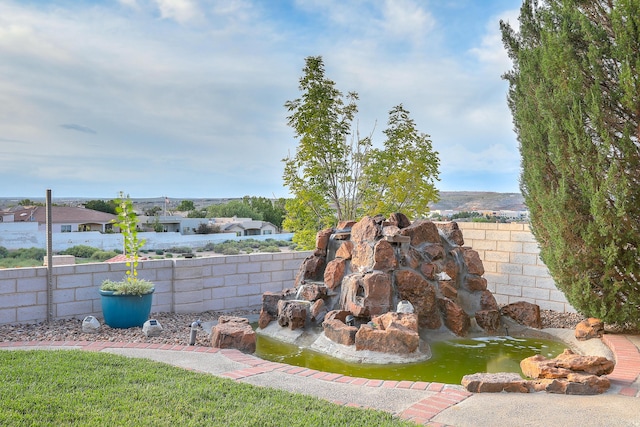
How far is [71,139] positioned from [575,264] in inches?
371

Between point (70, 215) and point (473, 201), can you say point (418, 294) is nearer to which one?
point (473, 201)

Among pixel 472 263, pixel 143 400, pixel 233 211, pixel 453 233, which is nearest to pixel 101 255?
pixel 233 211

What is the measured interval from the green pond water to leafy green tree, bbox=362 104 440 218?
4.82 meters

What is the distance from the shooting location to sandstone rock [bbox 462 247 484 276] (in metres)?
6.46

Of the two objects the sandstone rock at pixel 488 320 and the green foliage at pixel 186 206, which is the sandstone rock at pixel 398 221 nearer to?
the sandstone rock at pixel 488 320

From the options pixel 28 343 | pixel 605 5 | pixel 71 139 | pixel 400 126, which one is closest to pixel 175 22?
pixel 71 139

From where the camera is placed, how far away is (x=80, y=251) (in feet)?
66.1

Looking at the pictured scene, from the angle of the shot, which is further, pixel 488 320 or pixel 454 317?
pixel 488 320

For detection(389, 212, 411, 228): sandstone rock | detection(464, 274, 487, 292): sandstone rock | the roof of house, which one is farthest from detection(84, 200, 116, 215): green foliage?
detection(464, 274, 487, 292): sandstone rock

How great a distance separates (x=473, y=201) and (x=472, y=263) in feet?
→ 14.5

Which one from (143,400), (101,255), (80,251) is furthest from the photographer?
(80,251)

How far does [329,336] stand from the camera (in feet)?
17.3

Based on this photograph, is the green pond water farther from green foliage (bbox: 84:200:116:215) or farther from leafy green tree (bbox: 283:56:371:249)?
green foliage (bbox: 84:200:116:215)

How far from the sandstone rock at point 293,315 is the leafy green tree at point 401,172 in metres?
4.77
